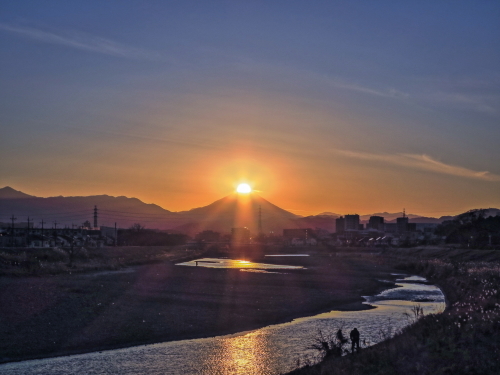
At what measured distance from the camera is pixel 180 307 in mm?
35531

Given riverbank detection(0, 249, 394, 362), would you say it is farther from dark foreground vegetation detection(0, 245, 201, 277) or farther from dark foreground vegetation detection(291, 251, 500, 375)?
dark foreground vegetation detection(291, 251, 500, 375)

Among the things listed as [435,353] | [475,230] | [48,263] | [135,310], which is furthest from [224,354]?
[475,230]

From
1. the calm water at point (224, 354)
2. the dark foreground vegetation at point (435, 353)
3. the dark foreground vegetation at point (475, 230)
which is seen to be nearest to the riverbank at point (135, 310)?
the calm water at point (224, 354)

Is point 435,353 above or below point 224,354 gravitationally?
above

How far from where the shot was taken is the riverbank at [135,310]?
25.5 m

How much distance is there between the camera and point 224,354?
24.3 m

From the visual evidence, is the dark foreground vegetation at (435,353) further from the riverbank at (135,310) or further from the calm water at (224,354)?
the riverbank at (135,310)

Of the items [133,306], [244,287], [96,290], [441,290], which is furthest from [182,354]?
[441,290]

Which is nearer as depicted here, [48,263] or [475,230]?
[48,263]

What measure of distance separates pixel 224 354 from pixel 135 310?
1077 centimetres

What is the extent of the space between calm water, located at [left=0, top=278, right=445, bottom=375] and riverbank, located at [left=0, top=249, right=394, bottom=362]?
121 centimetres

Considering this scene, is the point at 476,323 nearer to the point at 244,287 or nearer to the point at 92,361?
the point at 92,361

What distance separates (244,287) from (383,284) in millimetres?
18237

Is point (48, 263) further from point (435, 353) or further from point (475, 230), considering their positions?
point (475, 230)
